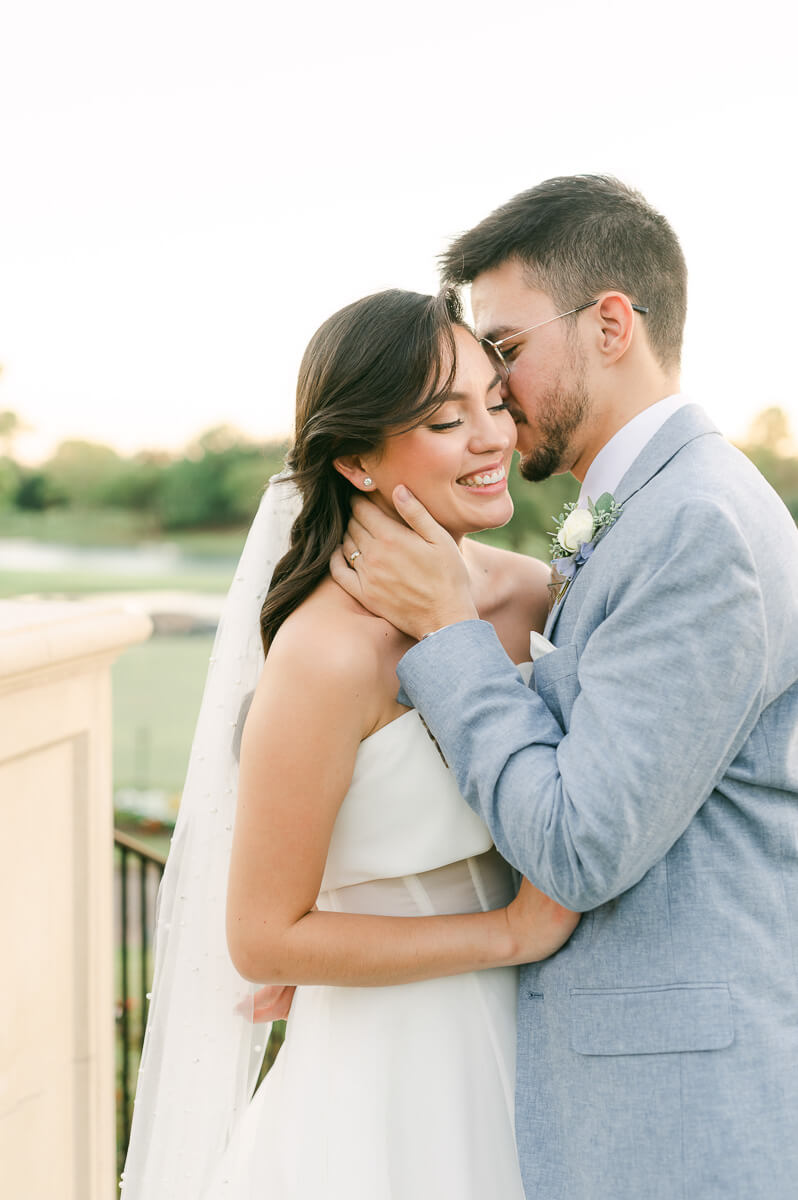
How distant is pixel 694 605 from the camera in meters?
1.39

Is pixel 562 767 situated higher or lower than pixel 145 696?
higher

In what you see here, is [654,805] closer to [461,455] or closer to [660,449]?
[660,449]

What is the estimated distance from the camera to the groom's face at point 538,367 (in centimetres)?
194

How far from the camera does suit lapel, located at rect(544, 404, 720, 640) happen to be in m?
1.67

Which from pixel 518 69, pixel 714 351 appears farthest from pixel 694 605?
pixel 518 69

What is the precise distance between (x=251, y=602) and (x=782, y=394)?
5628 mm

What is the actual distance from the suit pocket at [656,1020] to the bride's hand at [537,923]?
0.34 ft

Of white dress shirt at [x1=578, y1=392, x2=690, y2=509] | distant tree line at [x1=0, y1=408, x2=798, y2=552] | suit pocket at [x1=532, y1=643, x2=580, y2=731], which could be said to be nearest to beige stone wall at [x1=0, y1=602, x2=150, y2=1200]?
suit pocket at [x1=532, y1=643, x2=580, y2=731]

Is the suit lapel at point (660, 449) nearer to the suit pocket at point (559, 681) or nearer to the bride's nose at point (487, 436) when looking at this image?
the suit pocket at point (559, 681)

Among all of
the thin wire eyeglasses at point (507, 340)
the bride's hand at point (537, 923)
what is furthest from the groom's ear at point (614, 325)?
the bride's hand at point (537, 923)

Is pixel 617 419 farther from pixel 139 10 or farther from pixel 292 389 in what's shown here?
pixel 139 10

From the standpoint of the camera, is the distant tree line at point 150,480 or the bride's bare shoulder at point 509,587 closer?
the bride's bare shoulder at point 509,587

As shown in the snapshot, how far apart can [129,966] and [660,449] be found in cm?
740

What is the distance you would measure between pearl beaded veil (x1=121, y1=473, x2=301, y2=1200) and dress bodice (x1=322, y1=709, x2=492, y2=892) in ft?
1.11
